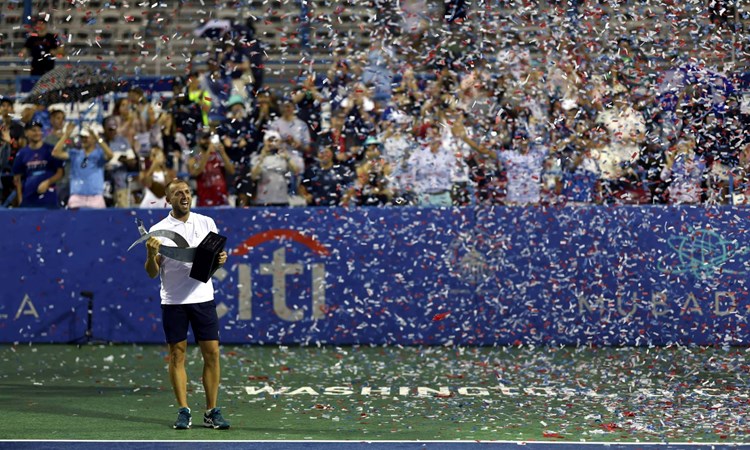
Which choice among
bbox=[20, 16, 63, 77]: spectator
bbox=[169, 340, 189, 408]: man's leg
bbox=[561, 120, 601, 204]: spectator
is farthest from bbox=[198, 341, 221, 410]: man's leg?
bbox=[20, 16, 63, 77]: spectator

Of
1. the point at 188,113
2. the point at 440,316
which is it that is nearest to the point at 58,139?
the point at 188,113

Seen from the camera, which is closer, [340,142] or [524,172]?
[524,172]

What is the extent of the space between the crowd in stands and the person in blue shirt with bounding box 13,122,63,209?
2cm

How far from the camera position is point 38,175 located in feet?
53.1

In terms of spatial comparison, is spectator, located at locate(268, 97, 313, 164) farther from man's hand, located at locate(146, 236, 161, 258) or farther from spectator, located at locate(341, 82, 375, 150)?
man's hand, located at locate(146, 236, 161, 258)

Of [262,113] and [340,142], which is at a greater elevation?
[262,113]

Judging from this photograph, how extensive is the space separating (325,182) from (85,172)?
9.45ft

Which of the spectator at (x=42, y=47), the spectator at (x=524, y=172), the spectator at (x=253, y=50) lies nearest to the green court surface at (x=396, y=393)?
the spectator at (x=524, y=172)

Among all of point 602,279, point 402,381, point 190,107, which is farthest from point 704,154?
point 190,107

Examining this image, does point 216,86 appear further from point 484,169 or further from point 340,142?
point 484,169

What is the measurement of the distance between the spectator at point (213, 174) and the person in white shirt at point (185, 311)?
19.4 feet

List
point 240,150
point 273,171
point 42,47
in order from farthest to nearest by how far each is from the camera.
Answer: point 42,47 < point 240,150 < point 273,171

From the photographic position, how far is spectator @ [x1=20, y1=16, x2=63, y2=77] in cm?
1827

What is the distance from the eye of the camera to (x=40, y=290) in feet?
52.0
